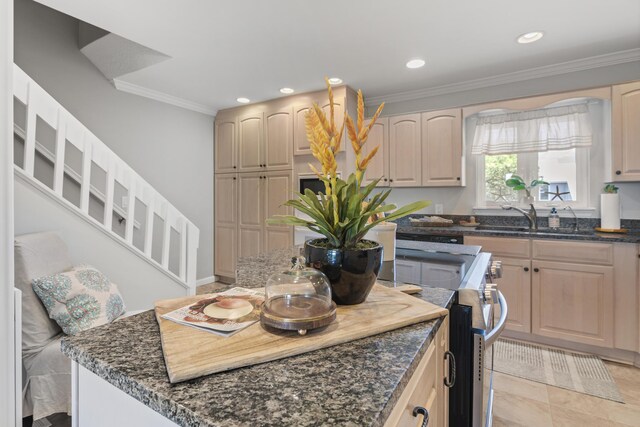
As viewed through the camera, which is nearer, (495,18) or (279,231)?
(495,18)

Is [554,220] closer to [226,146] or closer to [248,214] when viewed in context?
[248,214]

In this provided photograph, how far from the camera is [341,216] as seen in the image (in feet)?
2.81

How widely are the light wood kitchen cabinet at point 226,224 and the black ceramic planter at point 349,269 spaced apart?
3.52m

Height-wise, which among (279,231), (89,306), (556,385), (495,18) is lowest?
(556,385)

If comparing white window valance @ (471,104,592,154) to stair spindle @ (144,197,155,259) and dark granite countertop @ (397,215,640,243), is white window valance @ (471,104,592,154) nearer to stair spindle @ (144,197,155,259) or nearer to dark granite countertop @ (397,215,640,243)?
dark granite countertop @ (397,215,640,243)

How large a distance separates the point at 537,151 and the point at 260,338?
333 cm

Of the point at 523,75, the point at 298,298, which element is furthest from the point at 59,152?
the point at 523,75

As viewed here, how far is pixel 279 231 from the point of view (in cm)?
375

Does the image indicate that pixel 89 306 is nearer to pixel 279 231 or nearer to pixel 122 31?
pixel 122 31

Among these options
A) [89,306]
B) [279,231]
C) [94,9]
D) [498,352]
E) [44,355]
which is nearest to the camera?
A: [44,355]

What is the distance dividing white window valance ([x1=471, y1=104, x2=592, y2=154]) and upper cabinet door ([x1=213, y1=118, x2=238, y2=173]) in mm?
2866

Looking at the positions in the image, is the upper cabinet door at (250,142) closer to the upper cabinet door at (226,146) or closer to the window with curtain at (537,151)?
the upper cabinet door at (226,146)

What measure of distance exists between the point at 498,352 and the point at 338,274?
2.28 meters

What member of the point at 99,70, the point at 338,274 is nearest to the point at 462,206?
the point at 338,274
